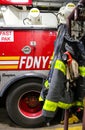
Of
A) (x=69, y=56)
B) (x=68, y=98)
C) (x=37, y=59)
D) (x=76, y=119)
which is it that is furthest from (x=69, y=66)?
(x=76, y=119)

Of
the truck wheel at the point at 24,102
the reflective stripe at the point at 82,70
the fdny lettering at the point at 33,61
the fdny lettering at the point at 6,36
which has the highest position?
the reflective stripe at the point at 82,70

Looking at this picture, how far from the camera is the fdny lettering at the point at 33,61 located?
179 inches

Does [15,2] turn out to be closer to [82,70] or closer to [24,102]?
[24,102]

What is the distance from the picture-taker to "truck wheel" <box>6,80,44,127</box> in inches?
182

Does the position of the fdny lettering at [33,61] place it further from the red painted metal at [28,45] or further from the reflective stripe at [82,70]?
the reflective stripe at [82,70]

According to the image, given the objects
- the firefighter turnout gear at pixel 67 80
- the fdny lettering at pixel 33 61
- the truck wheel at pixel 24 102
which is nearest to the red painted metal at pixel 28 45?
the fdny lettering at pixel 33 61

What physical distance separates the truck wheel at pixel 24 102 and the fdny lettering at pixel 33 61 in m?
→ 0.25

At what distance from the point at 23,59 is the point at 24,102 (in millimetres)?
724

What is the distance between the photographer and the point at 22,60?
15.0ft

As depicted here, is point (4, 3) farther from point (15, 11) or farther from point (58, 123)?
point (58, 123)

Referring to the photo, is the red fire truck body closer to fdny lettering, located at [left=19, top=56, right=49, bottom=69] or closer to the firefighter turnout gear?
fdny lettering, located at [left=19, top=56, right=49, bottom=69]

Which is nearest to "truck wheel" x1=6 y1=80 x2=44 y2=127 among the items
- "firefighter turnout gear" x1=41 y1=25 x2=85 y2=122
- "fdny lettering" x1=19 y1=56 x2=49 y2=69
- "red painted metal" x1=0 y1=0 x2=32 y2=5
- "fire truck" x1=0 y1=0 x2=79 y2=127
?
"fire truck" x1=0 y1=0 x2=79 y2=127

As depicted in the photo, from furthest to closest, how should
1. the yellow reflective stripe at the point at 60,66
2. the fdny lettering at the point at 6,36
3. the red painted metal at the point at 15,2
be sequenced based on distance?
the red painted metal at the point at 15,2, the fdny lettering at the point at 6,36, the yellow reflective stripe at the point at 60,66

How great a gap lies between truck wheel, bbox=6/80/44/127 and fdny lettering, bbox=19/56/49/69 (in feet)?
0.83
